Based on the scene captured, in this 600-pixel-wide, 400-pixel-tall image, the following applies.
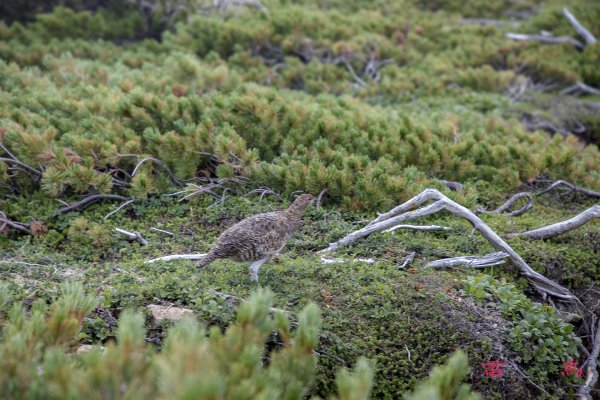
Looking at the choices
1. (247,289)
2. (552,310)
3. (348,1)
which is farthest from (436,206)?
(348,1)

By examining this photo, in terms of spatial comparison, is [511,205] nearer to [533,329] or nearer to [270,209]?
[533,329]

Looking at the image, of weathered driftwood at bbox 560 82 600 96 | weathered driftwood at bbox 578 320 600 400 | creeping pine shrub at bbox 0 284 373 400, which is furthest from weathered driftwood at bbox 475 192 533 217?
weathered driftwood at bbox 560 82 600 96

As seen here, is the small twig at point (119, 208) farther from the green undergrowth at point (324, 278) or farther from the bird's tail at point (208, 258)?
the bird's tail at point (208, 258)

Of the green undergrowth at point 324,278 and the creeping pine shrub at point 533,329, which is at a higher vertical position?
the green undergrowth at point 324,278

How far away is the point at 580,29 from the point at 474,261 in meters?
10.4

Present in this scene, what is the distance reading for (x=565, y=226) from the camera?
664 cm

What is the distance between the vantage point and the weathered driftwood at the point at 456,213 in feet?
19.8

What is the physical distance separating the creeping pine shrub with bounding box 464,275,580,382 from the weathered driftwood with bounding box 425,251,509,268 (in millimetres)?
302

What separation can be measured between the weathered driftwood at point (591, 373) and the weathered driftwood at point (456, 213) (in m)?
0.49

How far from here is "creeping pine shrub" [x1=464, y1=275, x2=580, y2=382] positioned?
521 centimetres

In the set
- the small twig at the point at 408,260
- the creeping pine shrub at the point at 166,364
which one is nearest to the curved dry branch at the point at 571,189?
the small twig at the point at 408,260

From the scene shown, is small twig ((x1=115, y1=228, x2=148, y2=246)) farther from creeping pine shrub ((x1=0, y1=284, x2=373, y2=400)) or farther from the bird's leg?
creeping pine shrub ((x1=0, y1=284, x2=373, y2=400))

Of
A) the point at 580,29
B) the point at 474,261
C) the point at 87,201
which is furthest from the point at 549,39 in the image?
the point at 87,201

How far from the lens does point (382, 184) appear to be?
22.6ft
